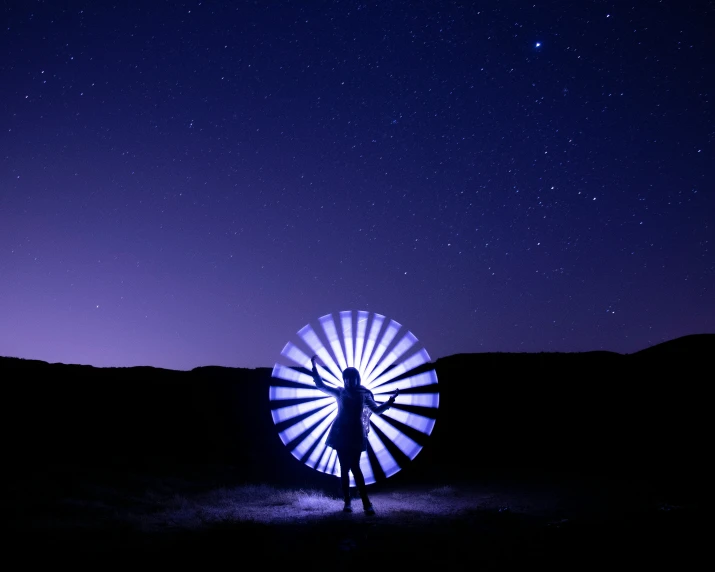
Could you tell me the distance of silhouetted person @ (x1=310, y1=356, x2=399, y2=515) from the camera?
7387mm

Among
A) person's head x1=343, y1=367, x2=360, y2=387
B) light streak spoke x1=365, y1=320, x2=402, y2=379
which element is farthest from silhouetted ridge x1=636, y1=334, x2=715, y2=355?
person's head x1=343, y1=367, x2=360, y2=387

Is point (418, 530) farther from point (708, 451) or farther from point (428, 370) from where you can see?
point (708, 451)

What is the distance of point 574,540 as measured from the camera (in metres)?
5.27

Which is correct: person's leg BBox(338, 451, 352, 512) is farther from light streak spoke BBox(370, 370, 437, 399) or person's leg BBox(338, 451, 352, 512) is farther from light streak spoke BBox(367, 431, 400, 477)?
light streak spoke BBox(370, 370, 437, 399)

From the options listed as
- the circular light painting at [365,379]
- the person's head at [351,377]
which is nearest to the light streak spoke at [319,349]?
the circular light painting at [365,379]

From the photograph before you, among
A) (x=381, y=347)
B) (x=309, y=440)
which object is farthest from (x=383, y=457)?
(x=381, y=347)

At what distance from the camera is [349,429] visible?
7.43 metres

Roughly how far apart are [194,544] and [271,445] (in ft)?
43.7

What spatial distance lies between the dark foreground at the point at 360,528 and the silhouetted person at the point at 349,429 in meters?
0.53

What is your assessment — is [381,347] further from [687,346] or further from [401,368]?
[687,346]

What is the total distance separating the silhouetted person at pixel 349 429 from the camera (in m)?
7.39

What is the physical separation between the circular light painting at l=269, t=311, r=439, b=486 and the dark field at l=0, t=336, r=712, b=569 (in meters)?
0.99

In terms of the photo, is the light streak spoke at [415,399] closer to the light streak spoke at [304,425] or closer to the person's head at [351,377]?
the light streak spoke at [304,425]

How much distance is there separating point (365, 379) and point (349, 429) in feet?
10.2
